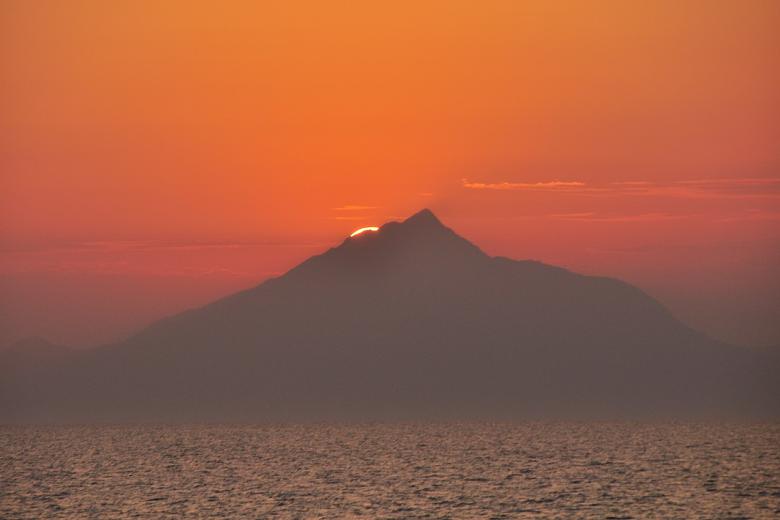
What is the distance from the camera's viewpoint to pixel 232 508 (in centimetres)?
11088

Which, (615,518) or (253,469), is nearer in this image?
(615,518)

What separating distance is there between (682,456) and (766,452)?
16.2m

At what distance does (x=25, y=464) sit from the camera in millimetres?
189125

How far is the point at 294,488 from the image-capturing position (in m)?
132

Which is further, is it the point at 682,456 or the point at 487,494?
the point at 682,456

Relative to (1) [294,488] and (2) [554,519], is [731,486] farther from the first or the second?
(1) [294,488]

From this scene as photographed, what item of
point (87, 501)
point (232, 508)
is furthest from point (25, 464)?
point (232, 508)

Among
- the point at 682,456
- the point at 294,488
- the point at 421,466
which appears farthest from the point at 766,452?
the point at 294,488

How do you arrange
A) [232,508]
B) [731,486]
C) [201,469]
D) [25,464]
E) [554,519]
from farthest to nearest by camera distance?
[25,464]
[201,469]
[731,486]
[232,508]
[554,519]

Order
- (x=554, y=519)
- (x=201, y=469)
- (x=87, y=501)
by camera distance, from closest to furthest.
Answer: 1. (x=554, y=519)
2. (x=87, y=501)
3. (x=201, y=469)

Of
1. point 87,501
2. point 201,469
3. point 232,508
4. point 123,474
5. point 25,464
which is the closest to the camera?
point 232,508

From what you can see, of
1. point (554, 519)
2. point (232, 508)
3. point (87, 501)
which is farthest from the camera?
point (87, 501)

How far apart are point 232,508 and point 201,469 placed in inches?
2323

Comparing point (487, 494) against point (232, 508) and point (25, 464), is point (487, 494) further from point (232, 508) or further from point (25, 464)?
point (25, 464)
